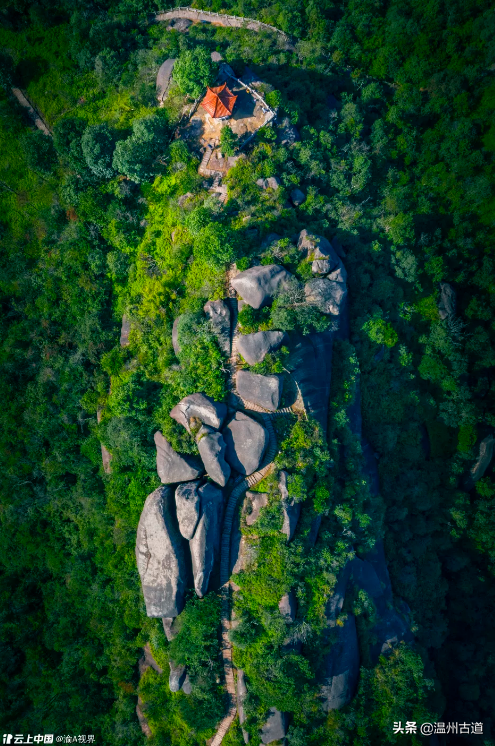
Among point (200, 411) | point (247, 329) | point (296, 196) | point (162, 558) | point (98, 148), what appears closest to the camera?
point (162, 558)

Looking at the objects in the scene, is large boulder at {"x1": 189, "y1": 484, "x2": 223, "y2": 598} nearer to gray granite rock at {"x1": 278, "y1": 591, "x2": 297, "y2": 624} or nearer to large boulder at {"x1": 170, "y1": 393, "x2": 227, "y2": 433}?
large boulder at {"x1": 170, "y1": 393, "x2": 227, "y2": 433}

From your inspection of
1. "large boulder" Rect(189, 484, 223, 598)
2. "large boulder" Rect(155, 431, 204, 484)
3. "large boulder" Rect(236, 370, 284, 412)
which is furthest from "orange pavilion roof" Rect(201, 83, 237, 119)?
"large boulder" Rect(189, 484, 223, 598)

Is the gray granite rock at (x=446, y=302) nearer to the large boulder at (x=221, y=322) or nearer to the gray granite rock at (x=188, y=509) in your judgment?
the large boulder at (x=221, y=322)

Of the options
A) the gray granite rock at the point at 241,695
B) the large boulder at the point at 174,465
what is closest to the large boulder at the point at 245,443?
the large boulder at the point at 174,465

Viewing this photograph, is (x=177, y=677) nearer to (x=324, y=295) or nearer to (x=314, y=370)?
(x=314, y=370)

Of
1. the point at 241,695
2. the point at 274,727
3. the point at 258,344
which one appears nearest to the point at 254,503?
the point at 258,344

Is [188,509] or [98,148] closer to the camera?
[188,509]
